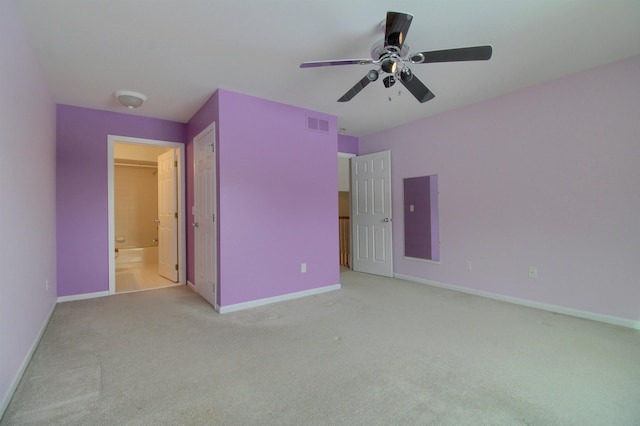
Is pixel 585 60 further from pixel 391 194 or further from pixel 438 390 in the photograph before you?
pixel 438 390

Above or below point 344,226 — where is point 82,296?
below

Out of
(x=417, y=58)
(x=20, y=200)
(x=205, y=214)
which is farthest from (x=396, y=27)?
(x=205, y=214)

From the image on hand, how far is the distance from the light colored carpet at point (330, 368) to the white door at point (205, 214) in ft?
1.52

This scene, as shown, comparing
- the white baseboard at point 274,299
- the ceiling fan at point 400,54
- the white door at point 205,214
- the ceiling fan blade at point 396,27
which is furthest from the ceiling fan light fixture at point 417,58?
the white baseboard at point 274,299

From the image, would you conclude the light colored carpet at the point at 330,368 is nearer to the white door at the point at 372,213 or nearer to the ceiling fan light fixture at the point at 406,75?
the white door at the point at 372,213

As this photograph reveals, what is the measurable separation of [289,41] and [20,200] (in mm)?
2260

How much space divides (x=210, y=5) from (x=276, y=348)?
2527 mm

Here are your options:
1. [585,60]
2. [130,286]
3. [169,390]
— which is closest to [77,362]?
[169,390]

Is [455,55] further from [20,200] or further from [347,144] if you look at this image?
[347,144]

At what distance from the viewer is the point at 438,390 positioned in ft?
6.10

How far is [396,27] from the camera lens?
187 centimetres

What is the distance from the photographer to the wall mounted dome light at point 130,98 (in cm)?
331

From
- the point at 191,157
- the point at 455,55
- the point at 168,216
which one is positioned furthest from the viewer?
the point at 168,216

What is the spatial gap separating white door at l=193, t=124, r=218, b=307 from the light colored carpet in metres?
0.46
